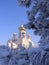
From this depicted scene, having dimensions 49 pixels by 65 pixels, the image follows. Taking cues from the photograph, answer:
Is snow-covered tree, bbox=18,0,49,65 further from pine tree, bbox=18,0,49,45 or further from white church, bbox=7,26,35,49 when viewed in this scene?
white church, bbox=7,26,35,49

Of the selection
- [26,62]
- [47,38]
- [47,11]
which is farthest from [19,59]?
[47,11]

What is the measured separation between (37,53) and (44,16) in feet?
4.40

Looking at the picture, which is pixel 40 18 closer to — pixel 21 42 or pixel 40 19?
pixel 40 19

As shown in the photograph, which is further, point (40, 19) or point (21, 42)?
point (21, 42)

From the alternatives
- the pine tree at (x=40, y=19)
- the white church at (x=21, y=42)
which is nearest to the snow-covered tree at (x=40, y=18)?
the pine tree at (x=40, y=19)

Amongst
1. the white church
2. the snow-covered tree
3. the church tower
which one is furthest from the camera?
the church tower

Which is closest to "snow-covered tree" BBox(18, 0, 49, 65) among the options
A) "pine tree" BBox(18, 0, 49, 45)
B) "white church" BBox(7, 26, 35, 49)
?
"pine tree" BBox(18, 0, 49, 45)

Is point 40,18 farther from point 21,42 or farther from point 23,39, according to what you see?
point 23,39

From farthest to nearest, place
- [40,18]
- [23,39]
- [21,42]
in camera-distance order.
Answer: [23,39] → [21,42] → [40,18]

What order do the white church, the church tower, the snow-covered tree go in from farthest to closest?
the church tower → the white church → the snow-covered tree

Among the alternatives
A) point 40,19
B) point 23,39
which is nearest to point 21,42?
point 23,39

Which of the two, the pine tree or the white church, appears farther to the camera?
the white church

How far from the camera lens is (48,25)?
5.45 metres

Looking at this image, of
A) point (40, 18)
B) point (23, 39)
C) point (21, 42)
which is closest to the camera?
point (40, 18)
